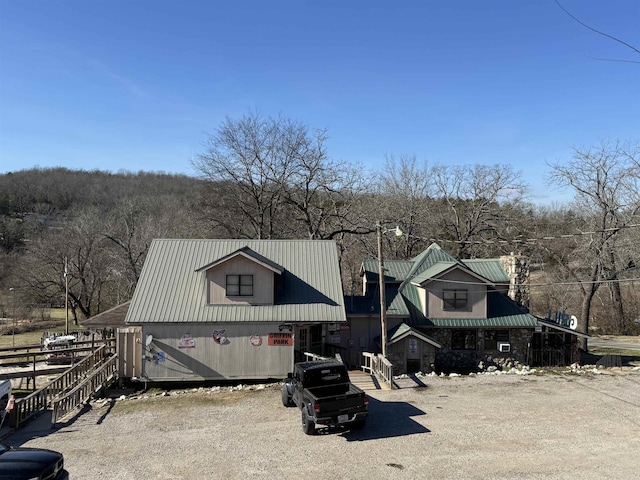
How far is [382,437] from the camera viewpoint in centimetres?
1284

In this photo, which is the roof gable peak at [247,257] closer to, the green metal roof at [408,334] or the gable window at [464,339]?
the green metal roof at [408,334]

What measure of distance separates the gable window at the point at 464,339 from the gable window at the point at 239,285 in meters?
11.1

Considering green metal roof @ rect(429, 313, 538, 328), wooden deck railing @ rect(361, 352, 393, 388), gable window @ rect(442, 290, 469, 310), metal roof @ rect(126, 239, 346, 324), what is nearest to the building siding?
metal roof @ rect(126, 239, 346, 324)

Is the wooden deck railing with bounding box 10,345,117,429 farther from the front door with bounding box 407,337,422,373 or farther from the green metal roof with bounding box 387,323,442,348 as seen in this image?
the front door with bounding box 407,337,422,373

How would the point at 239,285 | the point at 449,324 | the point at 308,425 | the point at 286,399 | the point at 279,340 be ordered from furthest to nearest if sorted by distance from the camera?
the point at 449,324 → the point at 239,285 → the point at 279,340 → the point at 286,399 → the point at 308,425

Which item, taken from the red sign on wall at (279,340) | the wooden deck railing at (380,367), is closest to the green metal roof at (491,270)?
the wooden deck railing at (380,367)

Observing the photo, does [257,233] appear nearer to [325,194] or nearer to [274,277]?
[325,194]

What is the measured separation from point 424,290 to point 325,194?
19.7m

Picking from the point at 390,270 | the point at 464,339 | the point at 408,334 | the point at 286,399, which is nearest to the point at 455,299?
the point at 464,339

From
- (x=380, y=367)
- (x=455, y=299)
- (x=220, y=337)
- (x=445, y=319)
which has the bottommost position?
(x=380, y=367)

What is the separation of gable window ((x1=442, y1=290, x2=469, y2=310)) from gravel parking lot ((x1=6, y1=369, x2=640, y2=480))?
6517 mm

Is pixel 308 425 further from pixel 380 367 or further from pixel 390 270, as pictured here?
pixel 390 270

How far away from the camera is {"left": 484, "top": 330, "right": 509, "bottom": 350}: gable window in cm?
2453

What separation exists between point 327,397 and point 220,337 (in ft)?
29.9
